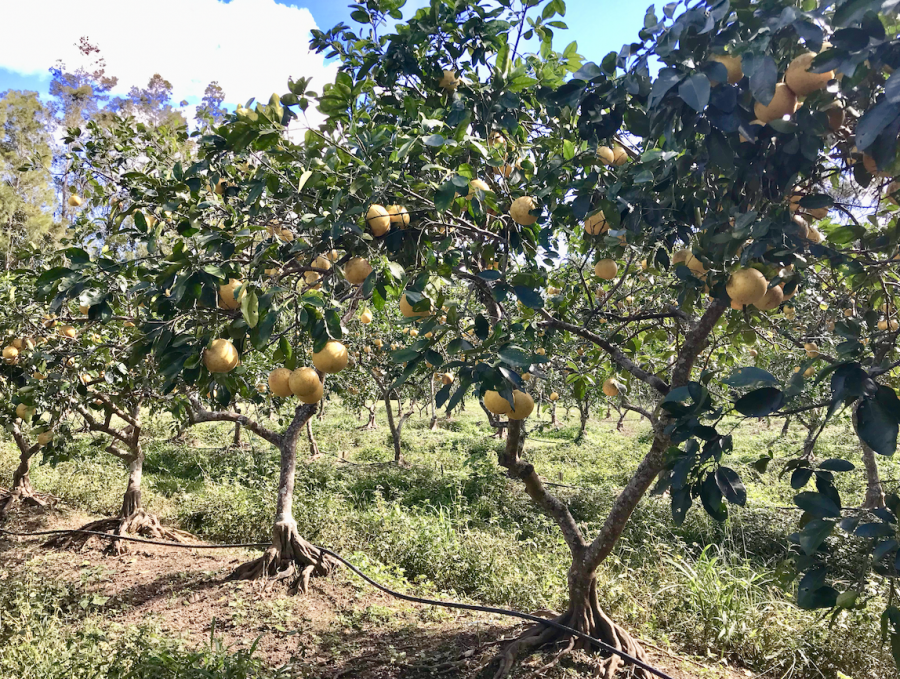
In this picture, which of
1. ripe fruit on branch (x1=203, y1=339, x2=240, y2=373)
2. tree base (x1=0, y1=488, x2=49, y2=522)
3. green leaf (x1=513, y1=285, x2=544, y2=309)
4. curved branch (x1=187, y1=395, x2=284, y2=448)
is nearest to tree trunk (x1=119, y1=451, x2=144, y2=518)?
curved branch (x1=187, y1=395, x2=284, y2=448)

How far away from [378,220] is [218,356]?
24.5 inches

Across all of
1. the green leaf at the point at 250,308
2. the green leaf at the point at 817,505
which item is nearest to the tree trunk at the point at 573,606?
the green leaf at the point at 817,505

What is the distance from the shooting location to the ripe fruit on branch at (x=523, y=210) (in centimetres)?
184

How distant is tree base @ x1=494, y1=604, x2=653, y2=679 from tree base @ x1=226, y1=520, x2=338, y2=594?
1.98 metres

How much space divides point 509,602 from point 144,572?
3228 millimetres

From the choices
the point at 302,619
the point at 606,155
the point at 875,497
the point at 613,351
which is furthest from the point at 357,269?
the point at 875,497

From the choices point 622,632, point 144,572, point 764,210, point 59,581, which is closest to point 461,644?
point 622,632

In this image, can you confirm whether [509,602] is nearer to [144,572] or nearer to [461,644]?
[461,644]

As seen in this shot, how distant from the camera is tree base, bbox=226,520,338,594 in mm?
4113

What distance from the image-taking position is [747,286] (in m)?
1.50

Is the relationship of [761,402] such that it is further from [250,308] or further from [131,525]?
[131,525]

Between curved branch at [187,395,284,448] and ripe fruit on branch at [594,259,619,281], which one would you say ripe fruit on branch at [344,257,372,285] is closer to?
ripe fruit on branch at [594,259,619,281]

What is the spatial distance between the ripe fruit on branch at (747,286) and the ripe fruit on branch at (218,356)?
1.50 meters

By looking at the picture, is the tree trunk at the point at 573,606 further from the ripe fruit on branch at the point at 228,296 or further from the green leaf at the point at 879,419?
the green leaf at the point at 879,419
